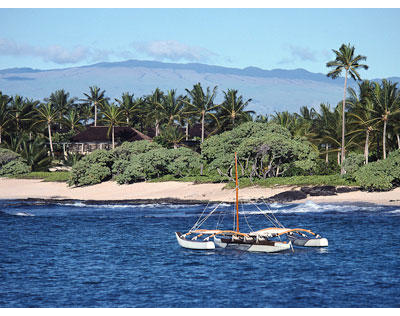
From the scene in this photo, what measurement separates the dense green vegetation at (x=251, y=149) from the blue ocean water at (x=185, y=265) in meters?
11.7

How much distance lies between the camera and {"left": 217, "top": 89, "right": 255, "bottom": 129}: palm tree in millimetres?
99438

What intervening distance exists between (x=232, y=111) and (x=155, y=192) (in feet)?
91.9

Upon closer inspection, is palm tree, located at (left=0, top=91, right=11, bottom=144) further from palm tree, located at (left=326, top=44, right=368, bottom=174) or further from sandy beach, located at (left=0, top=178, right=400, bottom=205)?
palm tree, located at (left=326, top=44, right=368, bottom=174)

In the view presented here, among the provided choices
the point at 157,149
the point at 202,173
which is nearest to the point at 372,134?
the point at 202,173

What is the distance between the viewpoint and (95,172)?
84.0m

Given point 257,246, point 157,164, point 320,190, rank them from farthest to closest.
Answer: point 157,164 < point 320,190 < point 257,246

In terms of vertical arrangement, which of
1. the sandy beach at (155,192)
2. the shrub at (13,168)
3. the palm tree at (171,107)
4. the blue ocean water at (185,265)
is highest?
the palm tree at (171,107)

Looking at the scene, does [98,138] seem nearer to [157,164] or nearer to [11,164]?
[11,164]

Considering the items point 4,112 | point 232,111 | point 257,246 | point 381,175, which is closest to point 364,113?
point 381,175

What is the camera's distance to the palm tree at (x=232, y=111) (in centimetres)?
9944

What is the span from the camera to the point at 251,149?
71.9 m

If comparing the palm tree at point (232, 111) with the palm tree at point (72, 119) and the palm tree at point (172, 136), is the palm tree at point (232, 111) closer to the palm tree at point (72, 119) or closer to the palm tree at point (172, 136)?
the palm tree at point (172, 136)

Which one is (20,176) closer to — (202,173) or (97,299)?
(202,173)

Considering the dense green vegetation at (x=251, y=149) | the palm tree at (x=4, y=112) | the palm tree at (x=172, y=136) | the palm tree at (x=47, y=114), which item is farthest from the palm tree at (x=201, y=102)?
the palm tree at (x=4, y=112)
